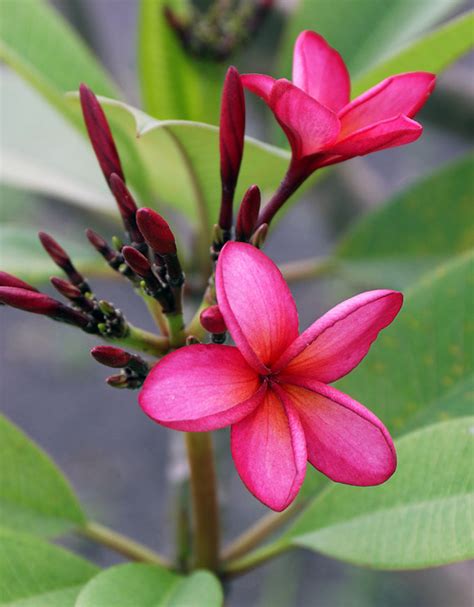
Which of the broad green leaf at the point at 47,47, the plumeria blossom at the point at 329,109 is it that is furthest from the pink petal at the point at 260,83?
the broad green leaf at the point at 47,47

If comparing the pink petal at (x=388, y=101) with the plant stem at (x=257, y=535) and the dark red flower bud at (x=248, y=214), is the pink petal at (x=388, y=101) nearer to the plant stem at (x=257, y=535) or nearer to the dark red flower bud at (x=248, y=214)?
the dark red flower bud at (x=248, y=214)

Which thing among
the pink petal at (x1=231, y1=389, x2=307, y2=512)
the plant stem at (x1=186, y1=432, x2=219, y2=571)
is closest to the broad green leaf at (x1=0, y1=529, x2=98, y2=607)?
the plant stem at (x1=186, y1=432, x2=219, y2=571)

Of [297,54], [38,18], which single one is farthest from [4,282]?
[38,18]

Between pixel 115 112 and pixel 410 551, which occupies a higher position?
pixel 115 112

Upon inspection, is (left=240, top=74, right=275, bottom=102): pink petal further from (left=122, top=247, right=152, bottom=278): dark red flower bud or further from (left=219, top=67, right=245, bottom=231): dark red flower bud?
(left=122, top=247, right=152, bottom=278): dark red flower bud

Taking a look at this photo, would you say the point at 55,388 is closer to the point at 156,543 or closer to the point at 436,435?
the point at 156,543
